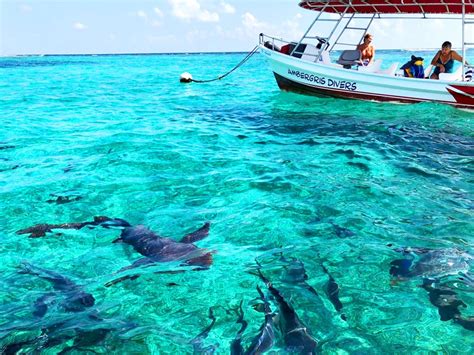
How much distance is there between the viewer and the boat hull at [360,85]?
1438 centimetres

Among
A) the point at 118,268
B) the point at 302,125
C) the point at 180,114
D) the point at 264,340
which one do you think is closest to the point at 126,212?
the point at 118,268

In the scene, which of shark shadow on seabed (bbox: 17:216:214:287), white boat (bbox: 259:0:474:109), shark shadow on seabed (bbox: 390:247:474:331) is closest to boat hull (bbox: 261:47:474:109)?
white boat (bbox: 259:0:474:109)

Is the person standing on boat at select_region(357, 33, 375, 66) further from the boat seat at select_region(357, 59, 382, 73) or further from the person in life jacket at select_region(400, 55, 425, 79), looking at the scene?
the person in life jacket at select_region(400, 55, 425, 79)

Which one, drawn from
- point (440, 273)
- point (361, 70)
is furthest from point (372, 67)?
point (440, 273)

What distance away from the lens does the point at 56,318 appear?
13.3 feet

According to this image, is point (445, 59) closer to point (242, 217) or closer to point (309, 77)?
point (309, 77)

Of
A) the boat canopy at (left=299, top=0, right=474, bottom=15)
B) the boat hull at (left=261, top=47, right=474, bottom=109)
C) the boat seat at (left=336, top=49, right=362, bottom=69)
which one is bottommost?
the boat hull at (left=261, top=47, right=474, bottom=109)

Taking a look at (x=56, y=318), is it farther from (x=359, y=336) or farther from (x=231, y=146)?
(x=231, y=146)

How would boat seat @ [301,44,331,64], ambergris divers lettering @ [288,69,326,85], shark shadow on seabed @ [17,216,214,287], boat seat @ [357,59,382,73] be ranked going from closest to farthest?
shark shadow on seabed @ [17,216,214,287]
boat seat @ [357,59,382,73]
ambergris divers lettering @ [288,69,326,85]
boat seat @ [301,44,331,64]

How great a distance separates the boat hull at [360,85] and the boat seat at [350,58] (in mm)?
508

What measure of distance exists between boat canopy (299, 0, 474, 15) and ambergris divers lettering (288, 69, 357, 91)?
2.72 m

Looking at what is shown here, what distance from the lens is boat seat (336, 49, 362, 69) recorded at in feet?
52.5

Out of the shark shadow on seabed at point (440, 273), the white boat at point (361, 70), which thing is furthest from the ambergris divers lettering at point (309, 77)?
the shark shadow on seabed at point (440, 273)

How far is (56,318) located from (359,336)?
297 centimetres
